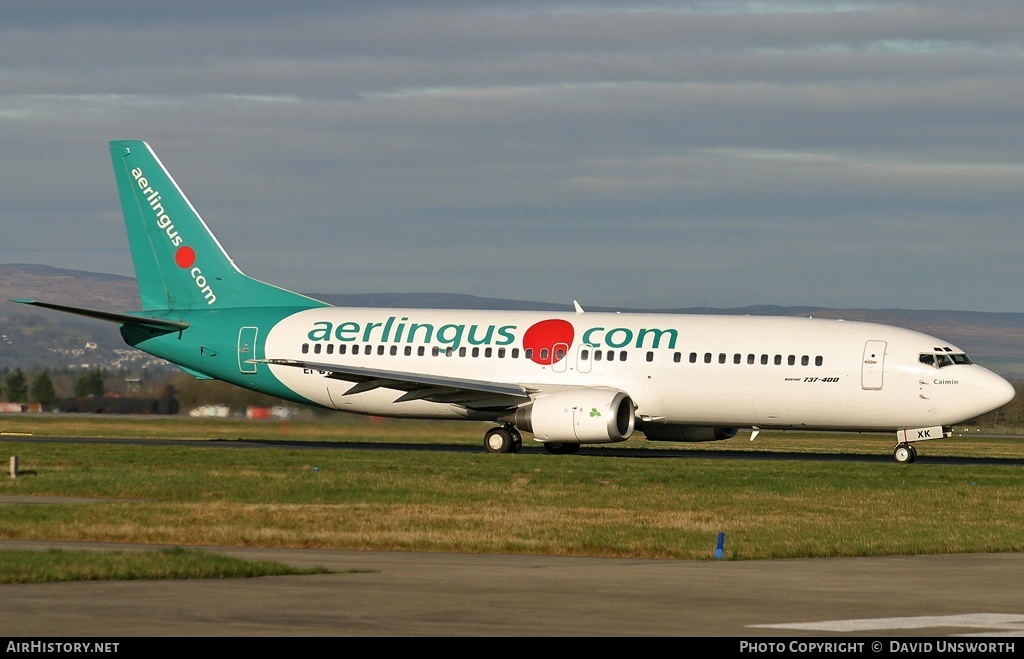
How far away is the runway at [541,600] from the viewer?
13312mm

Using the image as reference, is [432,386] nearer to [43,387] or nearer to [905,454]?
[905,454]

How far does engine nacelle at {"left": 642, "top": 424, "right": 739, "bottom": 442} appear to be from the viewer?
4569 cm

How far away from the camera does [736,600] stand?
15.5 metres

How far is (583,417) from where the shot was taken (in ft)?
136

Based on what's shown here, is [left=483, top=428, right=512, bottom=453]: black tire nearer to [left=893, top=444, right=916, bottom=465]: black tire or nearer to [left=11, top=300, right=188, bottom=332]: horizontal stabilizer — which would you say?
[left=893, top=444, right=916, bottom=465]: black tire

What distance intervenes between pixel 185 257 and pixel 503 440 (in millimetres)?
12490

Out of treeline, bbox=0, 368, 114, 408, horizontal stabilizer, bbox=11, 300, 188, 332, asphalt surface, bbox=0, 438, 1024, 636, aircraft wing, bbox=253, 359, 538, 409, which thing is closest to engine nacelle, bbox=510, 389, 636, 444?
aircraft wing, bbox=253, 359, 538, 409

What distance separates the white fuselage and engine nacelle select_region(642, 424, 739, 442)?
5.69ft

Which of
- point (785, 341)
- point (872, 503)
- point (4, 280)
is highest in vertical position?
point (4, 280)

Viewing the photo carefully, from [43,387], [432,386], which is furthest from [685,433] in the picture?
[43,387]

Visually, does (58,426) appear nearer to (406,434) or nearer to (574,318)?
(406,434)

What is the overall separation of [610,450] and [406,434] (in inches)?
245
